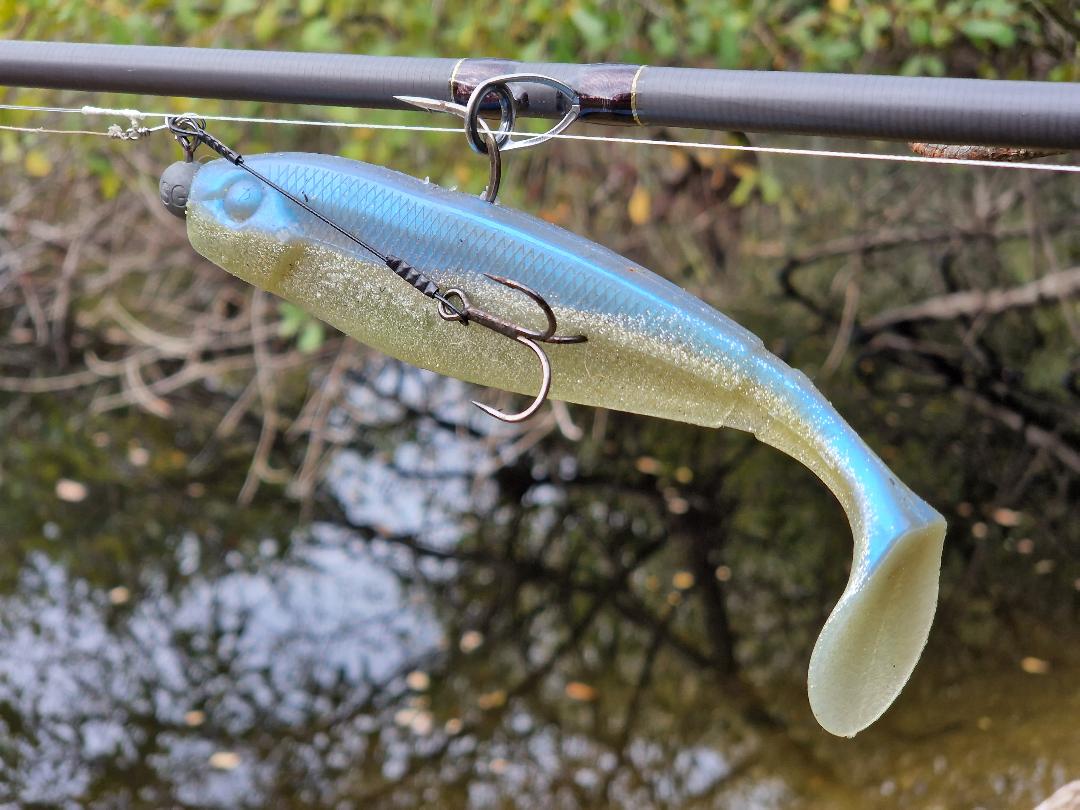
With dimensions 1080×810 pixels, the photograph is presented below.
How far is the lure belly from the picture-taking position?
46 centimetres

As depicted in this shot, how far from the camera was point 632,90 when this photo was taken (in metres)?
0.50


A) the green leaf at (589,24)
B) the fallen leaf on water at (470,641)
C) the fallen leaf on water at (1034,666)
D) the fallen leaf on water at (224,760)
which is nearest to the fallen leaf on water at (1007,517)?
the fallen leaf on water at (1034,666)

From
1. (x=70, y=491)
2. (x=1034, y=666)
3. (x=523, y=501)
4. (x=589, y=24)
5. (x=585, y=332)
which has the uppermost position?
(x=589, y=24)

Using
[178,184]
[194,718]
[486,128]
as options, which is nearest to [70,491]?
[194,718]

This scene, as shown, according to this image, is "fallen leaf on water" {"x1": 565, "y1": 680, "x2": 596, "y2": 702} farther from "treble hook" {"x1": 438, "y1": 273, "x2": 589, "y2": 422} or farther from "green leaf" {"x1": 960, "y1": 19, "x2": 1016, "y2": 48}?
"treble hook" {"x1": 438, "y1": 273, "x2": 589, "y2": 422}

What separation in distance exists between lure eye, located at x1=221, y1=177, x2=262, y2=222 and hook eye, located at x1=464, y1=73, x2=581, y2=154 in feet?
0.35

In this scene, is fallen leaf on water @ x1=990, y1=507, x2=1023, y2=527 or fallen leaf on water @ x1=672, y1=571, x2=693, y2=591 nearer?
fallen leaf on water @ x1=672, y1=571, x2=693, y2=591

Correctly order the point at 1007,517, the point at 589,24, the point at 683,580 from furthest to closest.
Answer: the point at 1007,517, the point at 683,580, the point at 589,24

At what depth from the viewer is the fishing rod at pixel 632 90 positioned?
43 centimetres

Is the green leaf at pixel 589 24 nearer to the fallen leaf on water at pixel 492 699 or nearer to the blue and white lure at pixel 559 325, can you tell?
the fallen leaf on water at pixel 492 699

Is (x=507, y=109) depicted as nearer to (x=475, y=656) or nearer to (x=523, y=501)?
(x=475, y=656)

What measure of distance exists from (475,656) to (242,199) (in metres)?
1.73

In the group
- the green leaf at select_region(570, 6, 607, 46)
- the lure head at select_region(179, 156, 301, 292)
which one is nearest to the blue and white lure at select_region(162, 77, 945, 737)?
the lure head at select_region(179, 156, 301, 292)

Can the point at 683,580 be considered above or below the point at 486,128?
above
